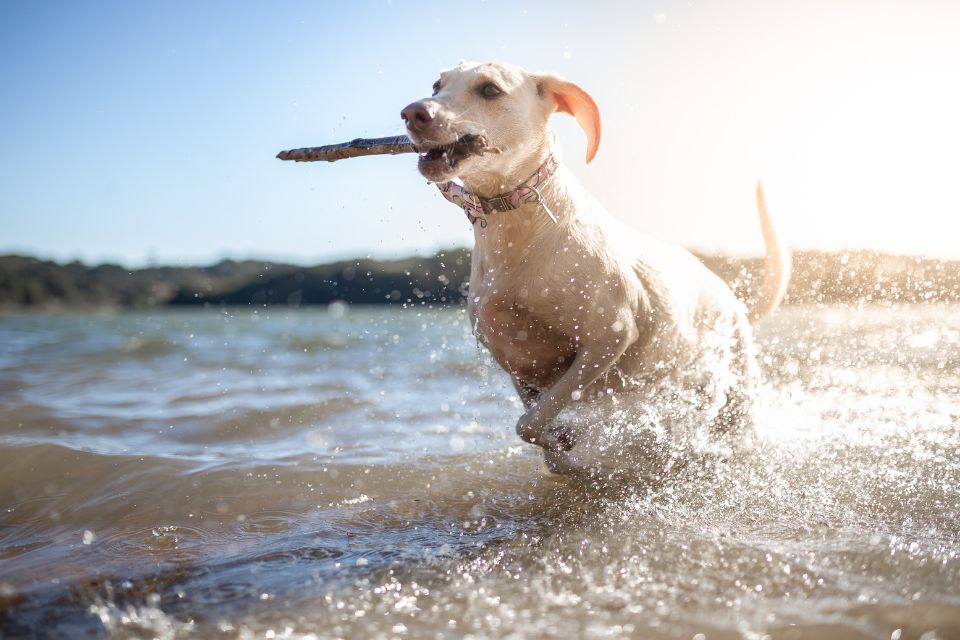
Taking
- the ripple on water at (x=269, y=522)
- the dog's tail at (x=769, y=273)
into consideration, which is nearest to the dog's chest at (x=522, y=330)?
the ripple on water at (x=269, y=522)

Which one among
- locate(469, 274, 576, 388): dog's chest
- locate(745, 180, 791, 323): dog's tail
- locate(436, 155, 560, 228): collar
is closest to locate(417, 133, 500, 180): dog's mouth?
locate(436, 155, 560, 228): collar

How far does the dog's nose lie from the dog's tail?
2875 mm

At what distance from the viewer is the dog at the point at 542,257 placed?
321cm

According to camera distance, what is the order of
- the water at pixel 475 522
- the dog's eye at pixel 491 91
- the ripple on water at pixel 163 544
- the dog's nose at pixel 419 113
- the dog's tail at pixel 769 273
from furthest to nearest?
1. the dog's tail at pixel 769 273
2. the dog's eye at pixel 491 91
3. the dog's nose at pixel 419 113
4. the ripple on water at pixel 163 544
5. the water at pixel 475 522

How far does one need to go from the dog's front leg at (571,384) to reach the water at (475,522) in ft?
1.18

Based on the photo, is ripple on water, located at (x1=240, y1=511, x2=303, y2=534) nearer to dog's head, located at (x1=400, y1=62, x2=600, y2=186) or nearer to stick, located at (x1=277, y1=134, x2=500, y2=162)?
dog's head, located at (x1=400, y1=62, x2=600, y2=186)

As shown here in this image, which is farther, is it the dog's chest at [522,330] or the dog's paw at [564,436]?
the dog's paw at [564,436]

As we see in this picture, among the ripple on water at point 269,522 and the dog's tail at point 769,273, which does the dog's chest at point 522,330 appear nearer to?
the ripple on water at point 269,522

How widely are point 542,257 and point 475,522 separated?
1.33 meters

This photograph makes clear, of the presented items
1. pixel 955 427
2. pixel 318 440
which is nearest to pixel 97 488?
pixel 318 440

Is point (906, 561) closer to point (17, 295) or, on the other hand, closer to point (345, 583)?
point (345, 583)

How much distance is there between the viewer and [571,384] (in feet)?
11.2

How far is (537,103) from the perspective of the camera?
3410mm

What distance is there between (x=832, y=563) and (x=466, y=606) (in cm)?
127
